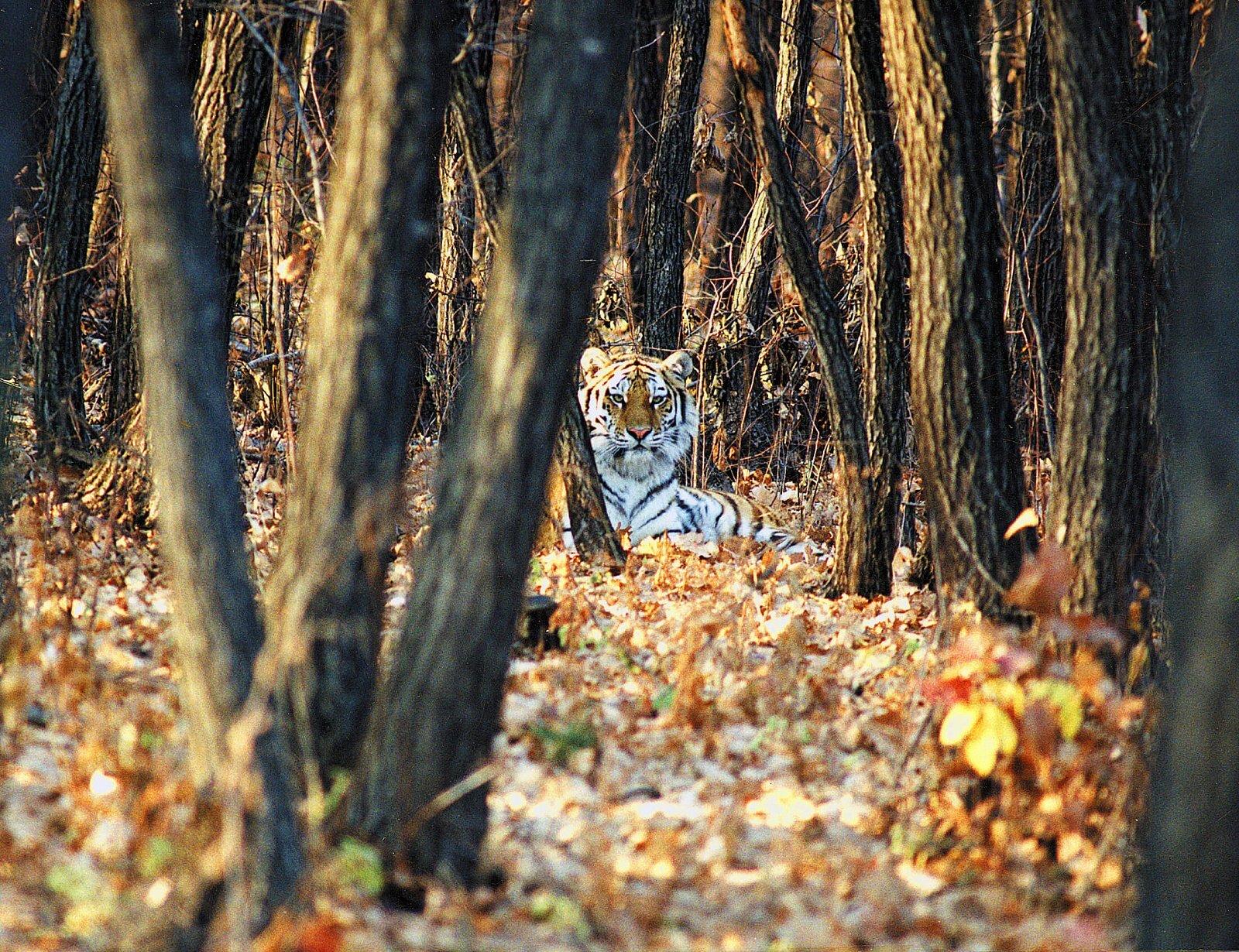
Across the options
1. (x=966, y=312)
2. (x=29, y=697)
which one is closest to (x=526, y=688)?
(x=29, y=697)

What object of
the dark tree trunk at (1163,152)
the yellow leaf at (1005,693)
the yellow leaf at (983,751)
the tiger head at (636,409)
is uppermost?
the dark tree trunk at (1163,152)

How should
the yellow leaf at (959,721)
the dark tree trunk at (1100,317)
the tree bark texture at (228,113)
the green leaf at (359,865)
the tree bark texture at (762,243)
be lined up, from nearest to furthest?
the green leaf at (359,865)
the yellow leaf at (959,721)
the dark tree trunk at (1100,317)
the tree bark texture at (228,113)
the tree bark texture at (762,243)

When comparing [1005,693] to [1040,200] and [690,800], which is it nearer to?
[690,800]

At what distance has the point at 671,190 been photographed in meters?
10.7

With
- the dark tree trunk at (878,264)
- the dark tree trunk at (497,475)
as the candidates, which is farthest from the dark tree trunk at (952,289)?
the dark tree trunk at (878,264)

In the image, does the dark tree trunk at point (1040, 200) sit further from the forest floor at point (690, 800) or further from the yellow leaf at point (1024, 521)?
the yellow leaf at point (1024, 521)

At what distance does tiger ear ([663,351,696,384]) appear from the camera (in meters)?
9.44

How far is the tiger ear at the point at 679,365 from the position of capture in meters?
9.44

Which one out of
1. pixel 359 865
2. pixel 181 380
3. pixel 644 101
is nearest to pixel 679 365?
pixel 644 101

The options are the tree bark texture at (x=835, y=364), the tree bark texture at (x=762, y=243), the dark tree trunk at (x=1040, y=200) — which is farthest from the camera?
the tree bark texture at (x=762, y=243)

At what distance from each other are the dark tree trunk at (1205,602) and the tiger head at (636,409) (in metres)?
6.29

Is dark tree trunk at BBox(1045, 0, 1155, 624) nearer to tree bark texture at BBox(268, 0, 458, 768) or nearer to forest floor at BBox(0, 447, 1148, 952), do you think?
forest floor at BBox(0, 447, 1148, 952)

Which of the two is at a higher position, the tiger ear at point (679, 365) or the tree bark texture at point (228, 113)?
the tree bark texture at point (228, 113)

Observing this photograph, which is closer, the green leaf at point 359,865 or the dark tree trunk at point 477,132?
the green leaf at point 359,865
